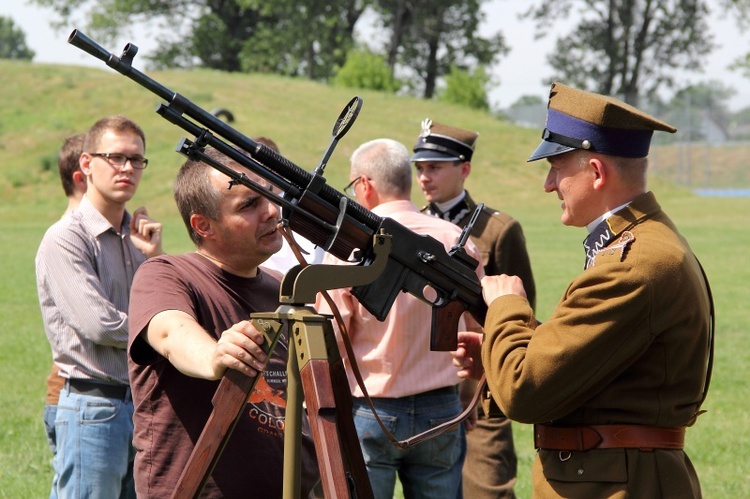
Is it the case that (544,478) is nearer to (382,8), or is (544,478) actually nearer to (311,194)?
(311,194)

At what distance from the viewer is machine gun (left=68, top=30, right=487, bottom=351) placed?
11.2ft

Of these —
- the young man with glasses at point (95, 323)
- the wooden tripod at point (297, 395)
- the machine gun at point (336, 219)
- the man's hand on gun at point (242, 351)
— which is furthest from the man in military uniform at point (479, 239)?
the man's hand on gun at point (242, 351)

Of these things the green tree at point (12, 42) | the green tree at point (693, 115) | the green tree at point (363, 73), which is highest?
the green tree at point (693, 115)

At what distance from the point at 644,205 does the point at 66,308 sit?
9.37 ft

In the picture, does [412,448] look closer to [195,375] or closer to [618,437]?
[618,437]

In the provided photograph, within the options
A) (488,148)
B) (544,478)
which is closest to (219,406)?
(544,478)

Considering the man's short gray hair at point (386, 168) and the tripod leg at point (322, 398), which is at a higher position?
the man's short gray hair at point (386, 168)

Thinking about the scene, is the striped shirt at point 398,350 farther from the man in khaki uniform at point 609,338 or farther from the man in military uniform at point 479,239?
the man in khaki uniform at point 609,338

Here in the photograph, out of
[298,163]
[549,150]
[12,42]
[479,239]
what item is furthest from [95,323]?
[12,42]

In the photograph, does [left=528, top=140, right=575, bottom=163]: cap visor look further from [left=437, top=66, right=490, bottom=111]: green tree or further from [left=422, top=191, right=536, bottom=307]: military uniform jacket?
[left=437, top=66, right=490, bottom=111]: green tree

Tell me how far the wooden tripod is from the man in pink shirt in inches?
83.9

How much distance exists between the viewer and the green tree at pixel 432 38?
74.0 metres

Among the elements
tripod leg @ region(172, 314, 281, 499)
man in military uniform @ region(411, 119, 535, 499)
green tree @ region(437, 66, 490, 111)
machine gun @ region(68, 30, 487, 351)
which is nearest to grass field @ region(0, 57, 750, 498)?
man in military uniform @ region(411, 119, 535, 499)

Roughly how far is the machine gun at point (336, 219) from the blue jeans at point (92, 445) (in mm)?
1765
